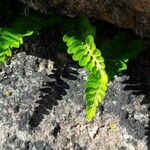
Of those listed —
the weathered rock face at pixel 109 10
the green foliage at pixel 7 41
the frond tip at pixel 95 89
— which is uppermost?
the weathered rock face at pixel 109 10

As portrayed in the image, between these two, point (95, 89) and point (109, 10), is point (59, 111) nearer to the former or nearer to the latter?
point (95, 89)

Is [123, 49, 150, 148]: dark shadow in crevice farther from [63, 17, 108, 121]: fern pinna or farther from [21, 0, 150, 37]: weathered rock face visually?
[63, 17, 108, 121]: fern pinna

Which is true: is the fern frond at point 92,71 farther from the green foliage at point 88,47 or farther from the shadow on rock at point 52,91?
the shadow on rock at point 52,91

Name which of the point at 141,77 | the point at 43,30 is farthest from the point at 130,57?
the point at 43,30

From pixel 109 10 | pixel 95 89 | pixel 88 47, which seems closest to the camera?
pixel 95 89

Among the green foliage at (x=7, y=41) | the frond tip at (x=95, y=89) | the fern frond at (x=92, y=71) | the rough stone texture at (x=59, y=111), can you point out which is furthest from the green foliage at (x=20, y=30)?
the frond tip at (x=95, y=89)

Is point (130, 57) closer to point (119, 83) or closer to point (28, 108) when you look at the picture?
point (119, 83)

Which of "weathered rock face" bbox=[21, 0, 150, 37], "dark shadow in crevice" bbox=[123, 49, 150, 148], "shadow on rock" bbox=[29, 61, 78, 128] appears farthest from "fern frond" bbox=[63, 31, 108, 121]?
"dark shadow in crevice" bbox=[123, 49, 150, 148]

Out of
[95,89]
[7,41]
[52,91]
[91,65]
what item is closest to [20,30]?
[7,41]
